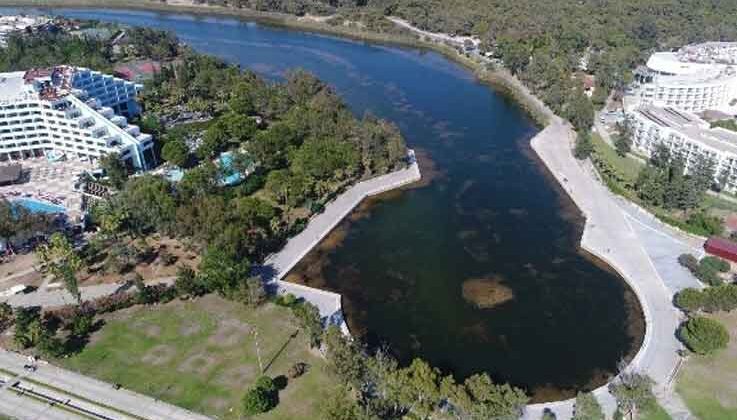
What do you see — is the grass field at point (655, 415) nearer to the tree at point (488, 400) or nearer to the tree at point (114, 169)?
the tree at point (488, 400)

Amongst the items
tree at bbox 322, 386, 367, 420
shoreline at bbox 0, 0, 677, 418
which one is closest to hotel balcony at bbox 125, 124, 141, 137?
shoreline at bbox 0, 0, 677, 418

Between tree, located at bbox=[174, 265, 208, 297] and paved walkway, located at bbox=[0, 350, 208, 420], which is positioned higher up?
tree, located at bbox=[174, 265, 208, 297]

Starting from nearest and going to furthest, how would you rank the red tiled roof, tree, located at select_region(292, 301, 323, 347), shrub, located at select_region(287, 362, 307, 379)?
shrub, located at select_region(287, 362, 307, 379) → tree, located at select_region(292, 301, 323, 347) → the red tiled roof

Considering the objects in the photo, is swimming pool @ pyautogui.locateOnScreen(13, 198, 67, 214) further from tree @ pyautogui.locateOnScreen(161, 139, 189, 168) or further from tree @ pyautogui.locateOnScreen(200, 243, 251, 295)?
tree @ pyautogui.locateOnScreen(200, 243, 251, 295)

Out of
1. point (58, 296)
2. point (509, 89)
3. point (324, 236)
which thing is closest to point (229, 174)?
point (324, 236)

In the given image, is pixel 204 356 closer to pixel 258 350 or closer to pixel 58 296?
pixel 258 350

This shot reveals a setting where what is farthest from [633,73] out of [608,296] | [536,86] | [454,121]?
[608,296]
